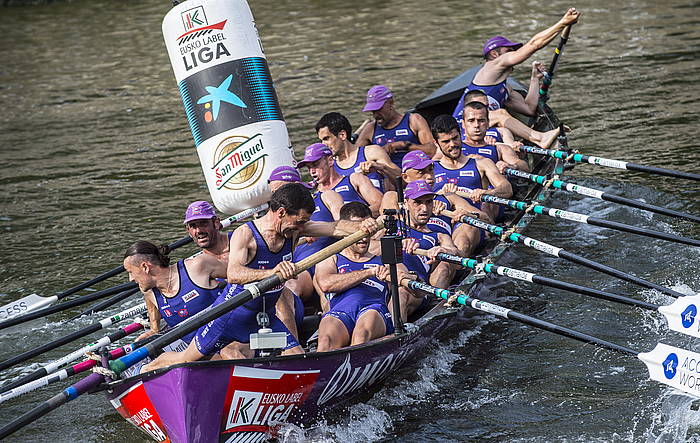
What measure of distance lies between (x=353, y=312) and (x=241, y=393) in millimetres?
1544

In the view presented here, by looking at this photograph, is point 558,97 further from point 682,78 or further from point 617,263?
point 617,263

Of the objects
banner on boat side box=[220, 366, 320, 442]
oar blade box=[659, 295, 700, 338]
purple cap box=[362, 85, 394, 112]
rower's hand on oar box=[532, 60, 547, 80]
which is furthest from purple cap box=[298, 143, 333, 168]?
rower's hand on oar box=[532, 60, 547, 80]

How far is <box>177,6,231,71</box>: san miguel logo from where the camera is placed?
9.08 meters

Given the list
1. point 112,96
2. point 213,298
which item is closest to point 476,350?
point 213,298

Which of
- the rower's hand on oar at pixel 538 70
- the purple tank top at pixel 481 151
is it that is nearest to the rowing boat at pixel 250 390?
the purple tank top at pixel 481 151

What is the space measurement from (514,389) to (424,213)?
185 centimetres

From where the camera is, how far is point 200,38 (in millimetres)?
9094

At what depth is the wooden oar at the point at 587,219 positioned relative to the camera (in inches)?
347

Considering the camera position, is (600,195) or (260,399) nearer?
(260,399)

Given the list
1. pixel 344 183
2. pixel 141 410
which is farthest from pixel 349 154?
pixel 141 410

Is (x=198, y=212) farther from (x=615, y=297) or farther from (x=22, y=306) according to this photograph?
(x=615, y=297)

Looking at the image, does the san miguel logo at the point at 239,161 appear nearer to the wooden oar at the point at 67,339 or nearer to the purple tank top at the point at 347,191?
the purple tank top at the point at 347,191

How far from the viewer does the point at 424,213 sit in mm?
8711

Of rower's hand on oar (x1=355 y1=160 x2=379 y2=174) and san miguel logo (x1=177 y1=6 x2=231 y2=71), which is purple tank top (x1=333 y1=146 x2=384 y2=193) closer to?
rower's hand on oar (x1=355 y1=160 x2=379 y2=174)
